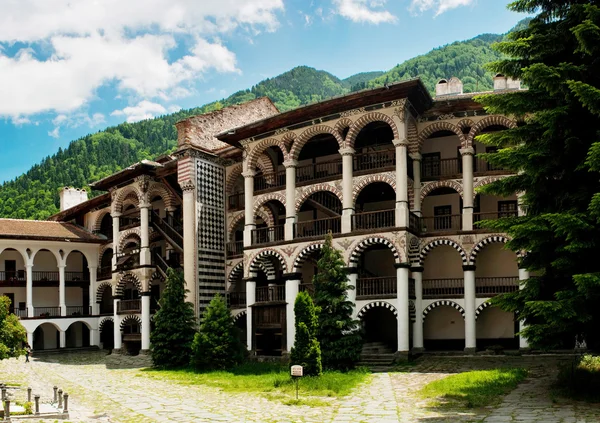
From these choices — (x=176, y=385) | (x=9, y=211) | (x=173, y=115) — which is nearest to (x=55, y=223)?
(x=176, y=385)

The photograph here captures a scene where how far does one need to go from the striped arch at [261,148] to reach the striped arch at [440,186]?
550 cm

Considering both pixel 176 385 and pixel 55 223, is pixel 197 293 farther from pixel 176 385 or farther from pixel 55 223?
pixel 55 223

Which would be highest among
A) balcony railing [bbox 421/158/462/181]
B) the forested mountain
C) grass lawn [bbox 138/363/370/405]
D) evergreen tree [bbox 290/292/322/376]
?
the forested mountain

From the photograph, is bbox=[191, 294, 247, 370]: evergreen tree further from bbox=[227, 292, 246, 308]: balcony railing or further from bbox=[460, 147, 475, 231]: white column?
bbox=[460, 147, 475, 231]: white column

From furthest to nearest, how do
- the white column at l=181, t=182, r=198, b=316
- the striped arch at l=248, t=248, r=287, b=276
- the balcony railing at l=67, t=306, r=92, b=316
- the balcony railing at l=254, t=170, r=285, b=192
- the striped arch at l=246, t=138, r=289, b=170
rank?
the balcony railing at l=67, t=306, r=92, b=316 < the white column at l=181, t=182, r=198, b=316 < the balcony railing at l=254, t=170, r=285, b=192 < the striped arch at l=248, t=248, r=287, b=276 < the striped arch at l=246, t=138, r=289, b=170

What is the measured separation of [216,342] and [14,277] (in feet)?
62.3

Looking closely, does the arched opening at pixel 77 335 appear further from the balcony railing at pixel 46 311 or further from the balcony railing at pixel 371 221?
the balcony railing at pixel 371 221

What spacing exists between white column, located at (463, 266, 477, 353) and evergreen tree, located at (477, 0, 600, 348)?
10.1m

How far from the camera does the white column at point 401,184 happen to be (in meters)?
24.1

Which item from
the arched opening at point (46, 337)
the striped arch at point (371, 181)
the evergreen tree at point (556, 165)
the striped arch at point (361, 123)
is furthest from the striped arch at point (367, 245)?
the arched opening at point (46, 337)

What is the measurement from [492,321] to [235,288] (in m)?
11.6

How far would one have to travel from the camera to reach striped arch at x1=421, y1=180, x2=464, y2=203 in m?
25.5

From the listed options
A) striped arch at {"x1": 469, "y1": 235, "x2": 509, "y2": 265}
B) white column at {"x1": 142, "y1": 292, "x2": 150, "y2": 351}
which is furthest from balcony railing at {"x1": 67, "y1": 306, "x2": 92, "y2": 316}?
striped arch at {"x1": 469, "y1": 235, "x2": 509, "y2": 265}

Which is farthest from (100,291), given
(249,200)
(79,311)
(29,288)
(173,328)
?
(249,200)
